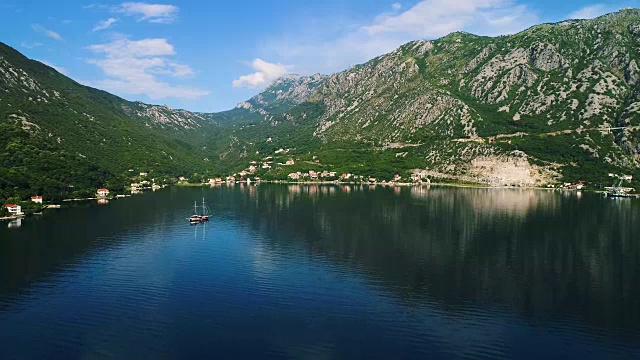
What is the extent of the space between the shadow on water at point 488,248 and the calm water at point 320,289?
36cm

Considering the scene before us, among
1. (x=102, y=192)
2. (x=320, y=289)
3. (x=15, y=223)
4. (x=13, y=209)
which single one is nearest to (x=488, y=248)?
(x=320, y=289)

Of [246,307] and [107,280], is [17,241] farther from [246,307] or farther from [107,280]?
[246,307]

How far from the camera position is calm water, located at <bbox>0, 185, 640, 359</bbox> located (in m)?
39.2

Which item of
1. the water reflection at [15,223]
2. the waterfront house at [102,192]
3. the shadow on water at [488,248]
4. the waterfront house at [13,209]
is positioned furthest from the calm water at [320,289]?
the waterfront house at [102,192]

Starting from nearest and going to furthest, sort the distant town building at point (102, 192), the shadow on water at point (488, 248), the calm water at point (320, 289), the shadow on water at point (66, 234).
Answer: the calm water at point (320, 289) < the shadow on water at point (488, 248) < the shadow on water at point (66, 234) < the distant town building at point (102, 192)

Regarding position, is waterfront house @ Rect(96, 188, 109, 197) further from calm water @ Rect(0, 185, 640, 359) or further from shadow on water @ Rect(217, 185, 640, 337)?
calm water @ Rect(0, 185, 640, 359)

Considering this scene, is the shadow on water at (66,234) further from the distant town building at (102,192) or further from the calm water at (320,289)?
the distant town building at (102,192)

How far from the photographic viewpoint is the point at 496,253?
73938mm


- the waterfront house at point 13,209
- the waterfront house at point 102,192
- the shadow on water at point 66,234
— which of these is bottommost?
the shadow on water at point 66,234

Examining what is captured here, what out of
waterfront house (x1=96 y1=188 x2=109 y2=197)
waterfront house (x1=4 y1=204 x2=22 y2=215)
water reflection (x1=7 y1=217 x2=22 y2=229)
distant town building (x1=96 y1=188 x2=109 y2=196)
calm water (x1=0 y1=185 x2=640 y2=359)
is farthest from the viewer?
distant town building (x1=96 y1=188 x2=109 y2=196)

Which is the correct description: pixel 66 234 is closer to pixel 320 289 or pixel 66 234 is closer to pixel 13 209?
pixel 13 209

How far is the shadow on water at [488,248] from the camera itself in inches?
2019

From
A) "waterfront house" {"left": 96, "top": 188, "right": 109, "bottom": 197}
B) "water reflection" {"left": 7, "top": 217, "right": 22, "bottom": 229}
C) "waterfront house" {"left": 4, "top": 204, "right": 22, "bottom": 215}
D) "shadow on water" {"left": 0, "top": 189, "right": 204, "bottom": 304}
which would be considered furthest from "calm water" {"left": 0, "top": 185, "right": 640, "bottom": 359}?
"waterfront house" {"left": 96, "top": 188, "right": 109, "bottom": 197}

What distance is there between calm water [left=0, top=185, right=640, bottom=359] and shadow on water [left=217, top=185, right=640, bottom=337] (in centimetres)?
36
